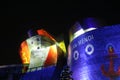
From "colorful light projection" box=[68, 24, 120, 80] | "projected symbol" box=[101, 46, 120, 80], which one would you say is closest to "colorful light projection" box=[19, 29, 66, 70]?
"colorful light projection" box=[68, 24, 120, 80]

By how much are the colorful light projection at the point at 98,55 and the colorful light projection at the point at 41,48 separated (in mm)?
6156

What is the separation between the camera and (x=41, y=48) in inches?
1789

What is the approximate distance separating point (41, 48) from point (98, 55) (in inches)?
489

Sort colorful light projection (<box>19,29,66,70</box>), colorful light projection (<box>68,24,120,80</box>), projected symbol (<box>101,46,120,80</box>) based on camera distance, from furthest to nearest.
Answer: colorful light projection (<box>19,29,66,70</box>), colorful light projection (<box>68,24,120,80</box>), projected symbol (<box>101,46,120,80</box>)

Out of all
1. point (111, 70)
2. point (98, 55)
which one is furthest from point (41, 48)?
point (111, 70)

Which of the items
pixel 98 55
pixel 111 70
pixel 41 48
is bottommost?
pixel 111 70

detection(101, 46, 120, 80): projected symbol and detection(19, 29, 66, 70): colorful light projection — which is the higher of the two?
detection(19, 29, 66, 70): colorful light projection

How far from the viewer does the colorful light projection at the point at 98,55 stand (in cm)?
3444

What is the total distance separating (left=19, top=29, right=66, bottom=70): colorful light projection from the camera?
44781mm

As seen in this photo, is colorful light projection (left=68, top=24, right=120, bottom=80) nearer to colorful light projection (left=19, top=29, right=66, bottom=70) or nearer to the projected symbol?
the projected symbol

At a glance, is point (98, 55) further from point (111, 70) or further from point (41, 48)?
point (41, 48)

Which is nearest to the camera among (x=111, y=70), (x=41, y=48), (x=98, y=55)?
(x=111, y=70)

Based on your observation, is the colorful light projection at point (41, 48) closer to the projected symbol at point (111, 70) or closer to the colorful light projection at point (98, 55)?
the colorful light projection at point (98, 55)

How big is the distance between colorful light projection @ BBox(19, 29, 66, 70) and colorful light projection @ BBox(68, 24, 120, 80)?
6156mm
